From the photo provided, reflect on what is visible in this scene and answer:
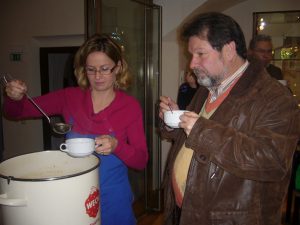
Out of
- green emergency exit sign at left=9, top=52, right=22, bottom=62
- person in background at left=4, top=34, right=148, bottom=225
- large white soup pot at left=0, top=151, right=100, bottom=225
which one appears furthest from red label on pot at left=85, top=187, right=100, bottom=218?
green emergency exit sign at left=9, top=52, right=22, bottom=62

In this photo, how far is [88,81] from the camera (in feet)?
4.55

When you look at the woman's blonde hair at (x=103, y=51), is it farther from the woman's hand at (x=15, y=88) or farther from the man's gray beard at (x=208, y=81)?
the man's gray beard at (x=208, y=81)

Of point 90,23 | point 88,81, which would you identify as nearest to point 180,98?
point 90,23

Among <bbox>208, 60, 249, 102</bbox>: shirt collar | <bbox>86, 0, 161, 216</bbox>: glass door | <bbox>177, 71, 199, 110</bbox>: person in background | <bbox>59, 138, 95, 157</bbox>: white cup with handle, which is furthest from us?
<bbox>177, 71, 199, 110</bbox>: person in background

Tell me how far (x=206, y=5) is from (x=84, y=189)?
2.52m

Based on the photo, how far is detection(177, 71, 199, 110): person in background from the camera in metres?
2.92

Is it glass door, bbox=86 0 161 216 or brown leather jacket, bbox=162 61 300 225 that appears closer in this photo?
brown leather jacket, bbox=162 61 300 225

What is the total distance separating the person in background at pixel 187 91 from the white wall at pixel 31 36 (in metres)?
1.33

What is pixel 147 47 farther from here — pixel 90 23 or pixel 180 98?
pixel 90 23

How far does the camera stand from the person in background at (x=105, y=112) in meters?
1.20

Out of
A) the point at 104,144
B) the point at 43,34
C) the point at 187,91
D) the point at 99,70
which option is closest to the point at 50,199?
the point at 104,144

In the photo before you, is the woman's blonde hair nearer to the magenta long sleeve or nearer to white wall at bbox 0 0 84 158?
the magenta long sleeve

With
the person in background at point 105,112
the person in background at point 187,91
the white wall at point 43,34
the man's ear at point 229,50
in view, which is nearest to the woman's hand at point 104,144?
the person in background at point 105,112

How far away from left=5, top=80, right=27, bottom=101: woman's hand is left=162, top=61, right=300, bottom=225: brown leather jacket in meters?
0.71
